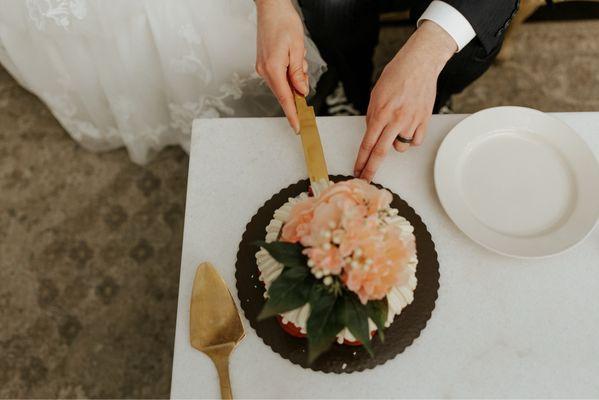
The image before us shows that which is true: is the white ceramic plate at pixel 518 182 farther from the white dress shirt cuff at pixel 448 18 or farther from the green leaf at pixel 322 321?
the green leaf at pixel 322 321

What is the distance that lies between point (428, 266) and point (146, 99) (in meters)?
0.81

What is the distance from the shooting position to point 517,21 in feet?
4.30

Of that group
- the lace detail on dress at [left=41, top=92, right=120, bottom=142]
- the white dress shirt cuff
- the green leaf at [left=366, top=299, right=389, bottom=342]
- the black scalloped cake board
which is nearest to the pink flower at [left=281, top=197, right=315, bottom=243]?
the green leaf at [left=366, top=299, right=389, bottom=342]

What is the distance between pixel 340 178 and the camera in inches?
29.8

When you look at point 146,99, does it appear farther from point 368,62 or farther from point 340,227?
point 340,227

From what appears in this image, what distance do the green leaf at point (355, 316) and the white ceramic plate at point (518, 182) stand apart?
29cm

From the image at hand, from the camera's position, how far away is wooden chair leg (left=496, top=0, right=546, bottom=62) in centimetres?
122

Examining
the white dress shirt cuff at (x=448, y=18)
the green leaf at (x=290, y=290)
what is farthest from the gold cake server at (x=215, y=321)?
the white dress shirt cuff at (x=448, y=18)

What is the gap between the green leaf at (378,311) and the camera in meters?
0.50

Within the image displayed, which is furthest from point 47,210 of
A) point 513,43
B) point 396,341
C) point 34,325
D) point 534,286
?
point 513,43

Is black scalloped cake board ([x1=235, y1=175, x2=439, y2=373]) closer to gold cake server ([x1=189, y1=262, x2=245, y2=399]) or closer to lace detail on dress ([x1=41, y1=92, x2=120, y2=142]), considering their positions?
gold cake server ([x1=189, y1=262, x2=245, y2=399])

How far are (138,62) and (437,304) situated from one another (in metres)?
0.82

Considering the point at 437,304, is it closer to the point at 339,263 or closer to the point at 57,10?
the point at 339,263

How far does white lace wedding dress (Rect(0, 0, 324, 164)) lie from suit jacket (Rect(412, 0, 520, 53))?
41 cm
